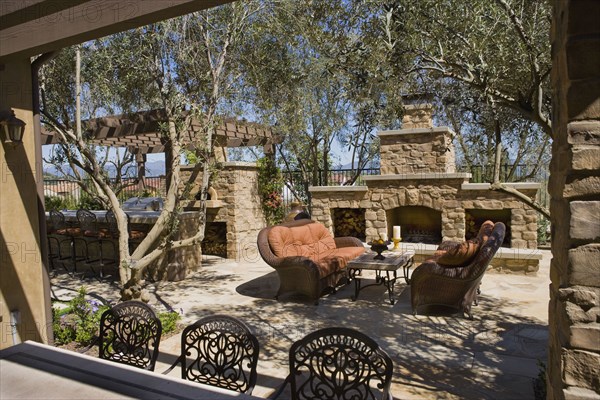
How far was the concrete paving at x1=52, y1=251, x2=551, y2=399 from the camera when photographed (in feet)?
11.8

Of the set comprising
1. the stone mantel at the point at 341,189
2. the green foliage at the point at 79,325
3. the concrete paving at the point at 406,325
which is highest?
the stone mantel at the point at 341,189

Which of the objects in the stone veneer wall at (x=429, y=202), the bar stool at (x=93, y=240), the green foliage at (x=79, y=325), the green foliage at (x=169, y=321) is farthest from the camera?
the bar stool at (x=93, y=240)

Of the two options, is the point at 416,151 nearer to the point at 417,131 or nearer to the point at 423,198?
the point at 417,131

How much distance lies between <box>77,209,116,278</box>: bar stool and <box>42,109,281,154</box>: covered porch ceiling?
4.78ft

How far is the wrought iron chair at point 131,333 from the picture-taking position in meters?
2.73

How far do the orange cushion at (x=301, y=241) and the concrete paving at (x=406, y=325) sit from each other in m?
0.74

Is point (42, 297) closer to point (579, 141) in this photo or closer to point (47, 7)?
point (47, 7)

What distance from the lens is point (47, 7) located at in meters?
2.81

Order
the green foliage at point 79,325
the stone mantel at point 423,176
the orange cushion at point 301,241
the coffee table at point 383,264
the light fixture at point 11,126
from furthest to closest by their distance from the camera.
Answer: the stone mantel at point 423,176
the orange cushion at point 301,241
the coffee table at point 383,264
the green foliage at point 79,325
the light fixture at point 11,126

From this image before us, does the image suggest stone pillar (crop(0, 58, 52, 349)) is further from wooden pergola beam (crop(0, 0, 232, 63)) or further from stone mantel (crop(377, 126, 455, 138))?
stone mantel (crop(377, 126, 455, 138))

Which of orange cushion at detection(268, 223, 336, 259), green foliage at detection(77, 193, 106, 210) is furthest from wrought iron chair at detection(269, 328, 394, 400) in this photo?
green foliage at detection(77, 193, 106, 210)

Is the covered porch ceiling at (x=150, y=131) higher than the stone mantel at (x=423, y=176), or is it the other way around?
the covered porch ceiling at (x=150, y=131)

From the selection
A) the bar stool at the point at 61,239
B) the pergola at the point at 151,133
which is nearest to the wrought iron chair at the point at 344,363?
the pergola at the point at 151,133

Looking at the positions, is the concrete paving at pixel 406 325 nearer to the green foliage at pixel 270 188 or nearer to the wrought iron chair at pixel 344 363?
the wrought iron chair at pixel 344 363
